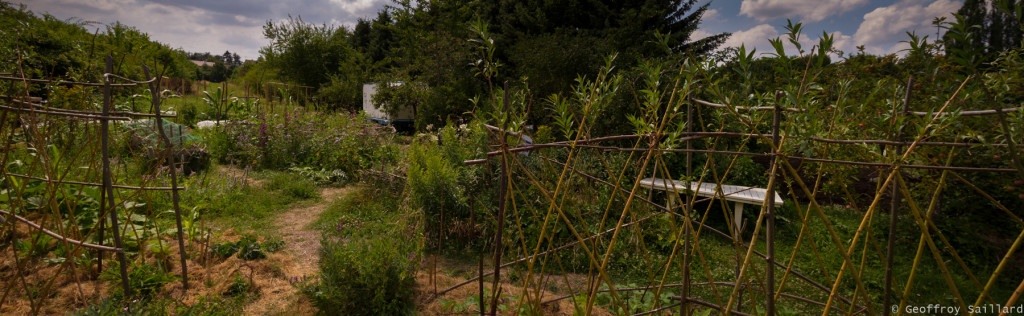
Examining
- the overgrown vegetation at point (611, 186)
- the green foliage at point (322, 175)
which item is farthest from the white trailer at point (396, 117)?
the green foliage at point (322, 175)

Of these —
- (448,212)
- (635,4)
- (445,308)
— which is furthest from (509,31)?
(445,308)

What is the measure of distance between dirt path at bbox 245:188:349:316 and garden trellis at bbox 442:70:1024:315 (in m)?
0.86

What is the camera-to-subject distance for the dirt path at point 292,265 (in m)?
2.88

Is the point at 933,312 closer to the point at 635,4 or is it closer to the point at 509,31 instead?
the point at 635,4

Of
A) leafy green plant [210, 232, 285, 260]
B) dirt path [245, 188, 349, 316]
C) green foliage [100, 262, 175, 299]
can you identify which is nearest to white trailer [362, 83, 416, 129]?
dirt path [245, 188, 349, 316]

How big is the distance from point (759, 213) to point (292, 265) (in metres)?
3.39

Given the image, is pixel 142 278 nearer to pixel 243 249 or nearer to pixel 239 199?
pixel 243 249

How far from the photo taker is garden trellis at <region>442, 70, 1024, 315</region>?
1.28m

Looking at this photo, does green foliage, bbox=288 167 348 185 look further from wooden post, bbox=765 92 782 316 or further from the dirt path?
wooden post, bbox=765 92 782 316

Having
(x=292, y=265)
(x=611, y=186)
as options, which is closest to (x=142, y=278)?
(x=292, y=265)

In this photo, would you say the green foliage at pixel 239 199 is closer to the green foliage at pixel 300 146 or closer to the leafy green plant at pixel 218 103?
the green foliage at pixel 300 146

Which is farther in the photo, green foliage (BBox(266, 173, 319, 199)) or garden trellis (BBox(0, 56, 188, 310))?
green foliage (BBox(266, 173, 319, 199))

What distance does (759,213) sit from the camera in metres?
3.58

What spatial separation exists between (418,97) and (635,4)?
5.84 meters
